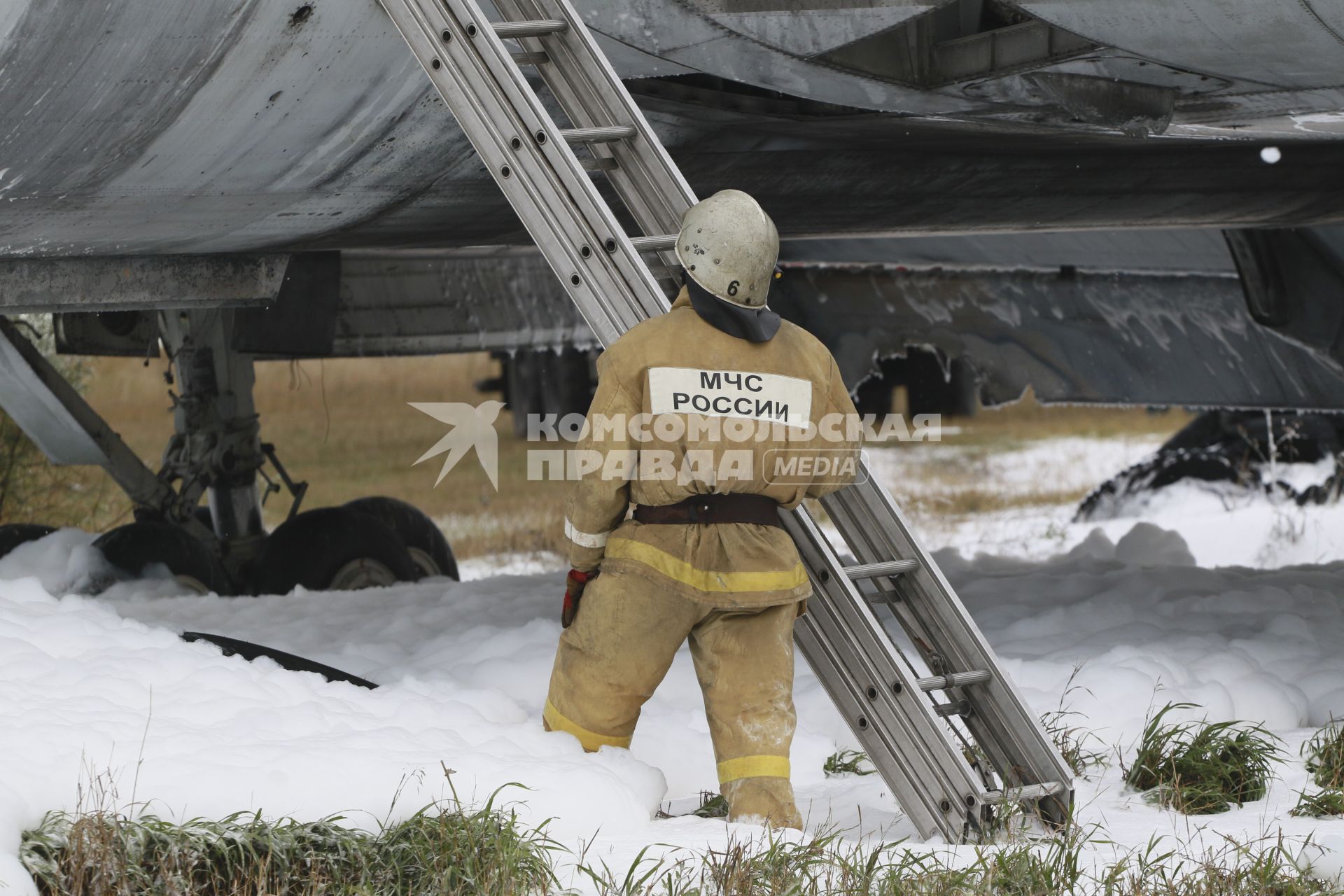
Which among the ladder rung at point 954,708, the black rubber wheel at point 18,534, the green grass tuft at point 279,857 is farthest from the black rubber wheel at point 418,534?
the green grass tuft at point 279,857

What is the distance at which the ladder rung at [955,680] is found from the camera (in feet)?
13.9

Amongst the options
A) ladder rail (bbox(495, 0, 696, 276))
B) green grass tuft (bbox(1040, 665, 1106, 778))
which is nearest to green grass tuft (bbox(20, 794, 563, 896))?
ladder rail (bbox(495, 0, 696, 276))

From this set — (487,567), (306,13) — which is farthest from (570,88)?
(487,567)

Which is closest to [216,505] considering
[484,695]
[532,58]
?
[484,695]

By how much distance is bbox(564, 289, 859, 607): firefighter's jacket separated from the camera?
4.06 meters

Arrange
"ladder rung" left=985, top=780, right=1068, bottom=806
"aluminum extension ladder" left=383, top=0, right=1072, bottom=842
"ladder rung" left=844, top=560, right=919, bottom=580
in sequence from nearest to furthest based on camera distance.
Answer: "ladder rung" left=985, top=780, right=1068, bottom=806 → "aluminum extension ladder" left=383, top=0, right=1072, bottom=842 → "ladder rung" left=844, top=560, right=919, bottom=580

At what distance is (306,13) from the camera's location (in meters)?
4.79

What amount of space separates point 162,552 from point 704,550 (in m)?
5.23

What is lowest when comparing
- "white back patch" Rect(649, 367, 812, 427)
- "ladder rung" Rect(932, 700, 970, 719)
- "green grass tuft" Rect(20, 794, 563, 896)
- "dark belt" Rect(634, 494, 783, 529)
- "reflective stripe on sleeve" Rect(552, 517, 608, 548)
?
"green grass tuft" Rect(20, 794, 563, 896)

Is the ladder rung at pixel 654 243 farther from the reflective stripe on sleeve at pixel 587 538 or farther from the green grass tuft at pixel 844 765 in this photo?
the green grass tuft at pixel 844 765

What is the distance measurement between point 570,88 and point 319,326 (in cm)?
344

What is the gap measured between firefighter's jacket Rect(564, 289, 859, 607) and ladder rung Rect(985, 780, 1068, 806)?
76 cm

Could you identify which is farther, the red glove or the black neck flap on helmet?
the red glove

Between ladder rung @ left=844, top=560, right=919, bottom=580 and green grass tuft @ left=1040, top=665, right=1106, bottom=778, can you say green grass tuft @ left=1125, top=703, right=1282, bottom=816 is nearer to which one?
green grass tuft @ left=1040, top=665, right=1106, bottom=778
